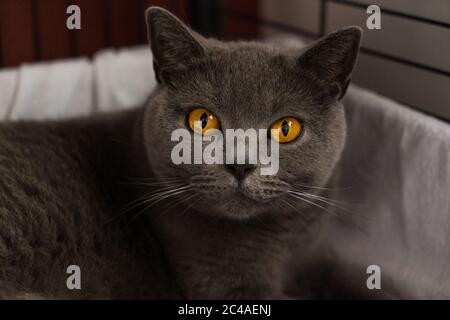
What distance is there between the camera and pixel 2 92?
5.96 feet

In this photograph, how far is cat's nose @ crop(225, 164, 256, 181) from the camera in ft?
3.62


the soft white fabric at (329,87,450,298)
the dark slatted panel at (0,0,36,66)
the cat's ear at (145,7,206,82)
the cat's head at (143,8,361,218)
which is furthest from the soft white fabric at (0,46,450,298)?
the cat's ear at (145,7,206,82)

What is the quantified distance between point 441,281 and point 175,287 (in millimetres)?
625

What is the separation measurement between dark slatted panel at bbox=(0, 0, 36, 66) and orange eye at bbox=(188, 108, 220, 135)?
1.20 m

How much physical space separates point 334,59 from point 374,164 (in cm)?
51

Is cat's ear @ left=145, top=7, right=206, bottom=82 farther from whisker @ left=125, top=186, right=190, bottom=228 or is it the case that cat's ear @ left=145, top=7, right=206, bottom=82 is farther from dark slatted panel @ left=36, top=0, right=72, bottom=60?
dark slatted panel @ left=36, top=0, right=72, bottom=60

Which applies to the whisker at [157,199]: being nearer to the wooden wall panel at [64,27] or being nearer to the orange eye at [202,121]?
the orange eye at [202,121]

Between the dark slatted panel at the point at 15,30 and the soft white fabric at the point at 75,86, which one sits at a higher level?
the dark slatted panel at the point at 15,30

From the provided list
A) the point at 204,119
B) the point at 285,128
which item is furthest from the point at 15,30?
the point at 285,128

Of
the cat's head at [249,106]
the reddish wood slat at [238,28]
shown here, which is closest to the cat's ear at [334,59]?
the cat's head at [249,106]

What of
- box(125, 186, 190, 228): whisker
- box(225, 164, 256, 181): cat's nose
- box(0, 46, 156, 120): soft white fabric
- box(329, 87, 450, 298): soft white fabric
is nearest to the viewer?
box(225, 164, 256, 181): cat's nose

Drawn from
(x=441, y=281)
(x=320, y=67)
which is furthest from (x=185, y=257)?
(x=441, y=281)

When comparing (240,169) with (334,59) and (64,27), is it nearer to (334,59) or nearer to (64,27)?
(334,59)

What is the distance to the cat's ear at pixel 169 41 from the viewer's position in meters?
1.19
